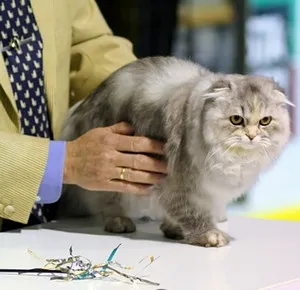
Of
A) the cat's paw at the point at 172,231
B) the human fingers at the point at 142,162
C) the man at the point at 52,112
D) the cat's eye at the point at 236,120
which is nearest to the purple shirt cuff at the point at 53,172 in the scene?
the man at the point at 52,112

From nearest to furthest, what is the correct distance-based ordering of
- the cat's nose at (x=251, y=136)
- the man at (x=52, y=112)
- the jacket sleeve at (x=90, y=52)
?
1. the cat's nose at (x=251, y=136)
2. the man at (x=52, y=112)
3. the jacket sleeve at (x=90, y=52)

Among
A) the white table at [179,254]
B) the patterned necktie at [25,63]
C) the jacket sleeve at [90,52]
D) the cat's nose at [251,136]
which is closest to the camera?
the white table at [179,254]

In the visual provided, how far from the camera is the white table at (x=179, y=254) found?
1107mm

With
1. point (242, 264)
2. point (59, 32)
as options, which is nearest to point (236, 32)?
point (59, 32)

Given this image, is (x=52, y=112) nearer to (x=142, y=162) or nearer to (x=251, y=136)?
(x=142, y=162)

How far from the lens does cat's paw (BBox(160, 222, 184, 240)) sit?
4.75 feet

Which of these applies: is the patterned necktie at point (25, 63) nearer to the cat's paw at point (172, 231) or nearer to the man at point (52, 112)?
the man at point (52, 112)

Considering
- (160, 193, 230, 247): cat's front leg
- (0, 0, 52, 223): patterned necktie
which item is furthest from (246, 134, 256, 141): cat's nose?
(0, 0, 52, 223): patterned necktie

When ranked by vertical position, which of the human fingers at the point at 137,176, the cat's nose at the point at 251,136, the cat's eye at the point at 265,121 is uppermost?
the cat's eye at the point at 265,121

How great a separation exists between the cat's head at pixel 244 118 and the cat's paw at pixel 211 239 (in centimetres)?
15

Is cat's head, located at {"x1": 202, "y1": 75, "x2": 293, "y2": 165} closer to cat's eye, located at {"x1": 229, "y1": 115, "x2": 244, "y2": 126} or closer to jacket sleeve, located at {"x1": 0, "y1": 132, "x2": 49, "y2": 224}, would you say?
cat's eye, located at {"x1": 229, "y1": 115, "x2": 244, "y2": 126}

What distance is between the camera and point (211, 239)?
1.38 m

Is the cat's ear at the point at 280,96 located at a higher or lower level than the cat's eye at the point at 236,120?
higher

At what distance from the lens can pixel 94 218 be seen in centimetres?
166
